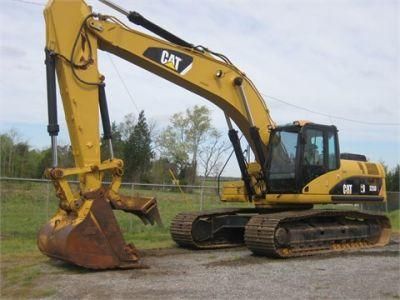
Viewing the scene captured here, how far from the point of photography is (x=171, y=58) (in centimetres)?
1055

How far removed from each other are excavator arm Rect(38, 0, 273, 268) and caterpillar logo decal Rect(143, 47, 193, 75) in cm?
2

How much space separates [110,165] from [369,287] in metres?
4.33

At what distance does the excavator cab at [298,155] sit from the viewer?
11594 mm

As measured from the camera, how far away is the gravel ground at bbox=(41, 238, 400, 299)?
7371 mm

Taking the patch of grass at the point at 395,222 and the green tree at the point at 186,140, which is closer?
the patch of grass at the point at 395,222

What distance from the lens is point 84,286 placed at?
766cm

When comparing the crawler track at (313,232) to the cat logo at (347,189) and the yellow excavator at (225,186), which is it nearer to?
the yellow excavator at (225,186)

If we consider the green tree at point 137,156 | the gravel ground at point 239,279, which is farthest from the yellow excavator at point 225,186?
the green tree at point 137,156

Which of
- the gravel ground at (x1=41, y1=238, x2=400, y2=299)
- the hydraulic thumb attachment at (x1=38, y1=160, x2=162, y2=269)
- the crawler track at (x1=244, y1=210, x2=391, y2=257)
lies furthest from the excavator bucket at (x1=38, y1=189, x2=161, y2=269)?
the crawler track at (x1=244, y1=210, x2=391, y2=257)

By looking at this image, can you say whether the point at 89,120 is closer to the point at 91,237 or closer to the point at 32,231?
the point at 91,237

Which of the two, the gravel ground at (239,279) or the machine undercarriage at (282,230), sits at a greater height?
the machine undercarriage at (282,230)

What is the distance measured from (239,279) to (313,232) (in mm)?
3756

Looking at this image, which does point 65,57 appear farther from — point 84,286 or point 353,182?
point 353,182

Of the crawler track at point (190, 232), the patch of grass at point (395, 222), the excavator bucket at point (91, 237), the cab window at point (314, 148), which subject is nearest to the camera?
the excavator bucket at point (91, 237)
